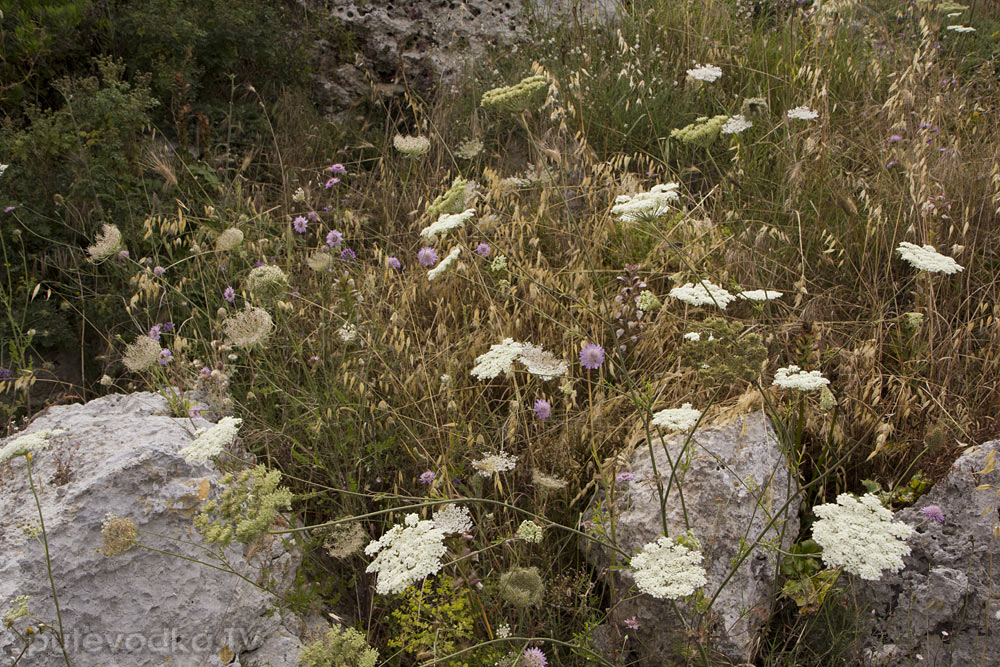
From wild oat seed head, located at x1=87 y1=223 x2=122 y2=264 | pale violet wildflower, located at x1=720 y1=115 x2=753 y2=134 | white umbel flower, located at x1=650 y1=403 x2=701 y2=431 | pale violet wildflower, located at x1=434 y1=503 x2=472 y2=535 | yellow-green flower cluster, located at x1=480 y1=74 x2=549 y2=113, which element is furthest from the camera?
pale violet wildflower, located at x1=720 y1=115 x2=753 y2=134

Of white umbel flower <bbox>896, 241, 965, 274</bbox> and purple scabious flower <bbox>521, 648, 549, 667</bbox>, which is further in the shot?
white umbel flower <bbox>896, 241, 965, 274</bbox>

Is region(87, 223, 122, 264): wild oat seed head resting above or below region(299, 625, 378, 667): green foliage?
above

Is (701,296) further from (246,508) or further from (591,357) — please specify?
(246,508)

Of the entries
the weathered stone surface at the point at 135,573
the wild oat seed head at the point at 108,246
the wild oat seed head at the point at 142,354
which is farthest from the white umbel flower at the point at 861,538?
the wild oat seed head at the point at 108,246

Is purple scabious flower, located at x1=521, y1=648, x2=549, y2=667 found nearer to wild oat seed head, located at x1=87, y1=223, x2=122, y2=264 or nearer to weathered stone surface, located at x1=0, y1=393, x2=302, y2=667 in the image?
weathered stone surface, located at x1=0, y1=393, x2=302, y2=667

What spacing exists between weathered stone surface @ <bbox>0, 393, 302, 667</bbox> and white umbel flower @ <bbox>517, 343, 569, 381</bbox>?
A: 773 mm

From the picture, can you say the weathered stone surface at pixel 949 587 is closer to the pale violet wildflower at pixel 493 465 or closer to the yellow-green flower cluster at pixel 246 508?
the pale violet wildflower at pixel 493 465

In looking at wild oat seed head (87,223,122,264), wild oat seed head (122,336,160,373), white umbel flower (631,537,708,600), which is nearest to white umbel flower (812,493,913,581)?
white umbel flower (631,537,708,600)

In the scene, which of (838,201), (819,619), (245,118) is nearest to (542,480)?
(819,619)

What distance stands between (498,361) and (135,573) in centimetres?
108

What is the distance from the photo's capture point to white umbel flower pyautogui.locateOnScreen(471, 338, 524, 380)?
1.65 m

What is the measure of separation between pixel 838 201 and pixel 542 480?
1.91 meters

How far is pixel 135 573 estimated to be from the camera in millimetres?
1724

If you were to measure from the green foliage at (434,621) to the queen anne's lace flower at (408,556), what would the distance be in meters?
0.34
